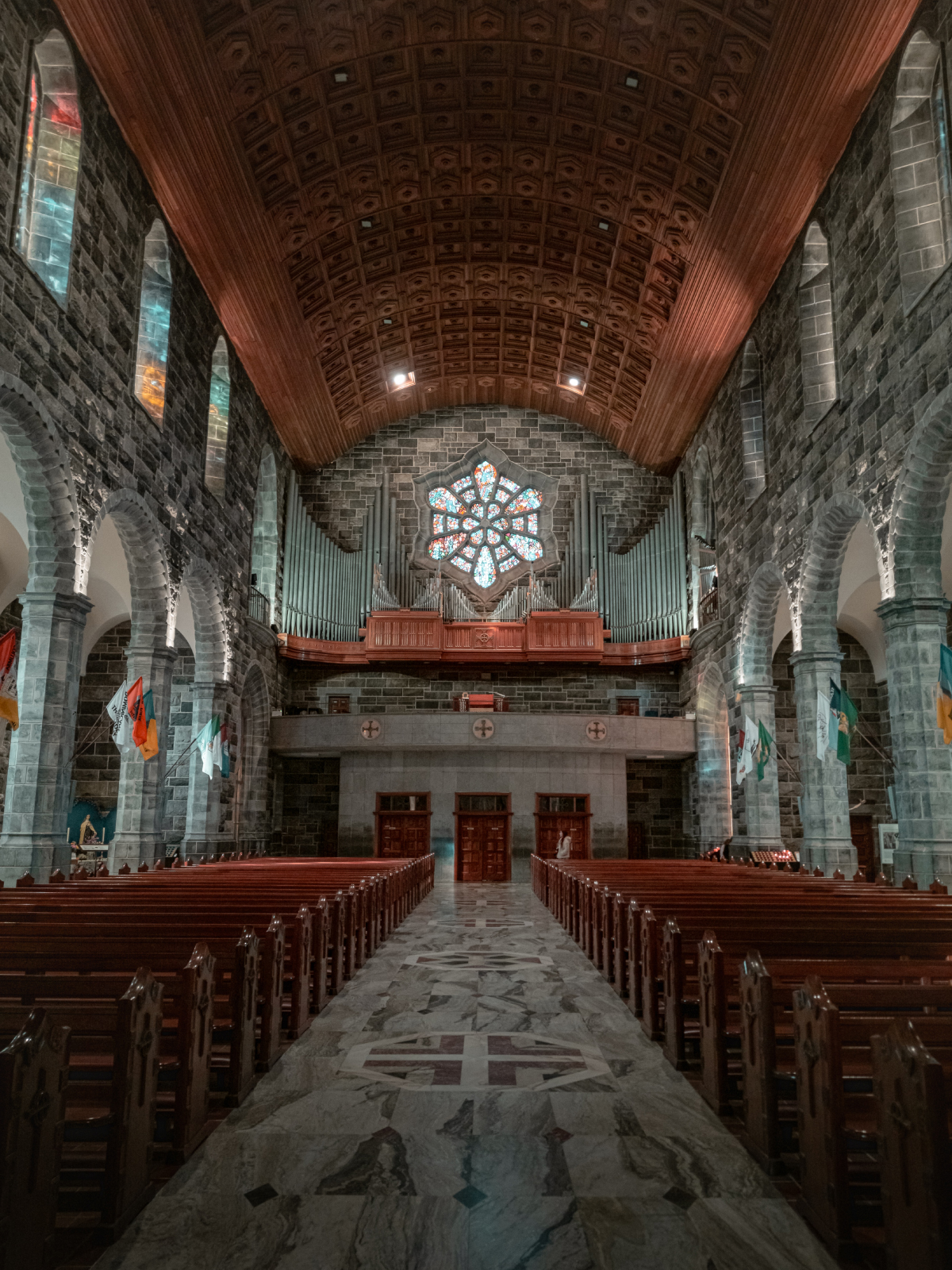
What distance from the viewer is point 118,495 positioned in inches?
473

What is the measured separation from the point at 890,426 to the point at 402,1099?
→ 945 centimetres

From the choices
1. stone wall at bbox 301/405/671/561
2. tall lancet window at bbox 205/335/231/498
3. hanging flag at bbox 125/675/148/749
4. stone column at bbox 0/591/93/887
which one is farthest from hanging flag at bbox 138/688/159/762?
stone wall at bbox 301/405/671/561

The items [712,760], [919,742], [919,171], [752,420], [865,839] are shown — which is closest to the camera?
[919,742]

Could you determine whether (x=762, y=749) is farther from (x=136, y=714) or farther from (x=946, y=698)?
(x=136, y=714)

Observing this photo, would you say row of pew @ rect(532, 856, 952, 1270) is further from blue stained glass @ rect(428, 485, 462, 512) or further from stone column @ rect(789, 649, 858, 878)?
blue stained glass @ rect(428, 485, 462, 512)

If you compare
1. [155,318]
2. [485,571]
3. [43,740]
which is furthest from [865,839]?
[155,318]

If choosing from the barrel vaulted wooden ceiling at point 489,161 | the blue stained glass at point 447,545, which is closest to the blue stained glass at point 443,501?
the blue stained glass at point 447,545

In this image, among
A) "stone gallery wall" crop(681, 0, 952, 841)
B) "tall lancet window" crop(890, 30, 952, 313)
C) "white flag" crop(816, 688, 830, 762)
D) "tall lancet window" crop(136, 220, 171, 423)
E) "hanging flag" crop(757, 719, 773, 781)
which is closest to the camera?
"stone gallery wall" crop(681, 0, 952, 841)

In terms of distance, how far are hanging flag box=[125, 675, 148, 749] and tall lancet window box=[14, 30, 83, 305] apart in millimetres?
4915

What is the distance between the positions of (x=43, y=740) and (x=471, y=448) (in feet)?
57.0

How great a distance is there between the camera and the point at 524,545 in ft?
82.5

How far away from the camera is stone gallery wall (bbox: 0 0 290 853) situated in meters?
9.28

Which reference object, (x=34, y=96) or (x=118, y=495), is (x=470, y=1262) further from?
(x=34, y=96)

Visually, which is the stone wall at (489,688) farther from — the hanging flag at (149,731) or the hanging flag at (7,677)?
the hanging flag at (7,677)
